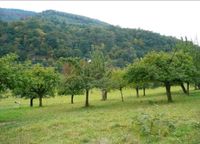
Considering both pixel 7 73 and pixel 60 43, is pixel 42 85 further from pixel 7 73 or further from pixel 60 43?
pixel 60 43

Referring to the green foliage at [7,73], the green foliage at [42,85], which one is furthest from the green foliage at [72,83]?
the green foliage at [7,73]

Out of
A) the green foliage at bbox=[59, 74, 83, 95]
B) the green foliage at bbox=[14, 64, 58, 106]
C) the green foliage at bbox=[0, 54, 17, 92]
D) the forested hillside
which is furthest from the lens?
the forested hillside

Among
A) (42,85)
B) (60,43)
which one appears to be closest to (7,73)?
(42,85)

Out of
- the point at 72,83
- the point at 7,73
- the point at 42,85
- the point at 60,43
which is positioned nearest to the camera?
the point at 7,73

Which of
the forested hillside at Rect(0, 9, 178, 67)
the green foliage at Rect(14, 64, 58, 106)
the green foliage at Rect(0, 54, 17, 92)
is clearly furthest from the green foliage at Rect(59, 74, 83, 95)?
the forested hillside at Rect(0, 9, 178, 67)

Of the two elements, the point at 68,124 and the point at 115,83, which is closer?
the point at 68,124

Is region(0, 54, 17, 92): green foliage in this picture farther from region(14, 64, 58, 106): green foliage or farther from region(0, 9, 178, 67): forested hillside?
region(0, 9, 178, 67): forested hillside

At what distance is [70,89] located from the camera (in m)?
53.2

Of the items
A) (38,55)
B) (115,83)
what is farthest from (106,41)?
(115,83)

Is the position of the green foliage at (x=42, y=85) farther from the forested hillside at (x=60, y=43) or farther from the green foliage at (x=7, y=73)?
the forested hillside at (x=60, y=43)

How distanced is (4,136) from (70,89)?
26.6 meters

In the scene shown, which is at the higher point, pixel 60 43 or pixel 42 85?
pixel 60 43

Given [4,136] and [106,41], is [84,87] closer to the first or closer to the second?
[4,136]

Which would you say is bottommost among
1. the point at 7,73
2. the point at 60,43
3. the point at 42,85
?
the point at 42,85
